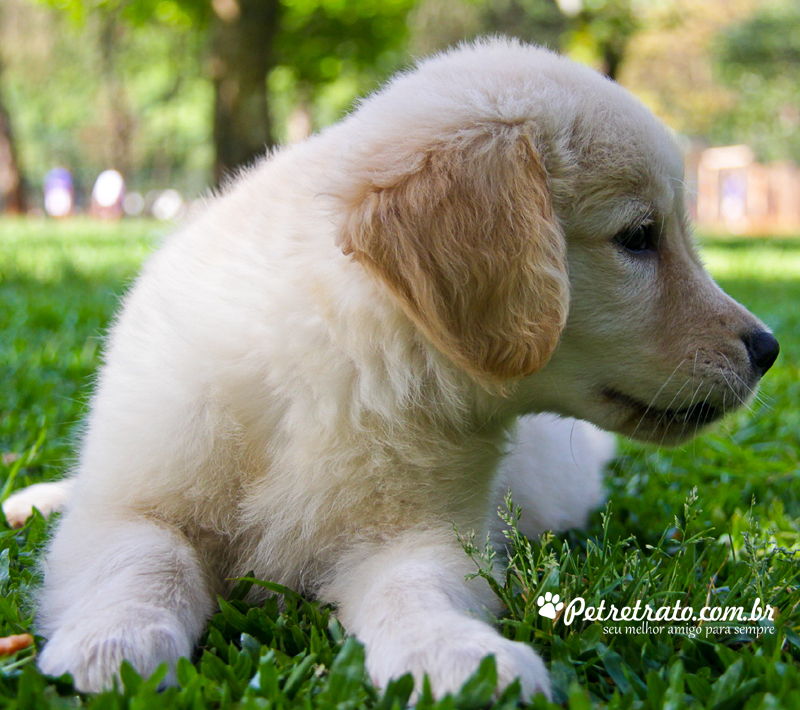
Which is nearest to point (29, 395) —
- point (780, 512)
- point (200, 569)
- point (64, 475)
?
point (64, 475)

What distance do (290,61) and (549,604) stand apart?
47.0ft

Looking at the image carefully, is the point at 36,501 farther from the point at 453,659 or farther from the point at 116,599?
the point at 453,659

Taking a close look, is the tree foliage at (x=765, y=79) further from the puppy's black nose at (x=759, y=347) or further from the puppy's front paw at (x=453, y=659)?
the puppy's front paw at (x=453, y=659)

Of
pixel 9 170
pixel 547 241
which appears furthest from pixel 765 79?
pixel 547 241

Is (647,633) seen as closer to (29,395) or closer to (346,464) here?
(346,464)

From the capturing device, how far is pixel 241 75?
11.2 meters

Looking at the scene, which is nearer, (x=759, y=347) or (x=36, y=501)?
(x=759, y=347)

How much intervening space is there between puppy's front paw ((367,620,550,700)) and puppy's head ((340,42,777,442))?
0.58 meters

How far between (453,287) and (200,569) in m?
0.89

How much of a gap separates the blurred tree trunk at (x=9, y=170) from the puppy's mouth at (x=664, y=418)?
24.9m

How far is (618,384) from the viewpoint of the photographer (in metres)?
2.17

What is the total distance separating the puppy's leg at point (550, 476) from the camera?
2.68 metres

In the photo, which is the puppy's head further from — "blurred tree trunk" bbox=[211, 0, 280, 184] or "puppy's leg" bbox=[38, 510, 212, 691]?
"blurred tree trunk" bbox=[211, 0, 280, 184]

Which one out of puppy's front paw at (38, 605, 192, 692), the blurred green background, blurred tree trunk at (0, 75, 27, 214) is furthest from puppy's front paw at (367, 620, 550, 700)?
blurred tree trunk at (0, 75, 27, 214)
